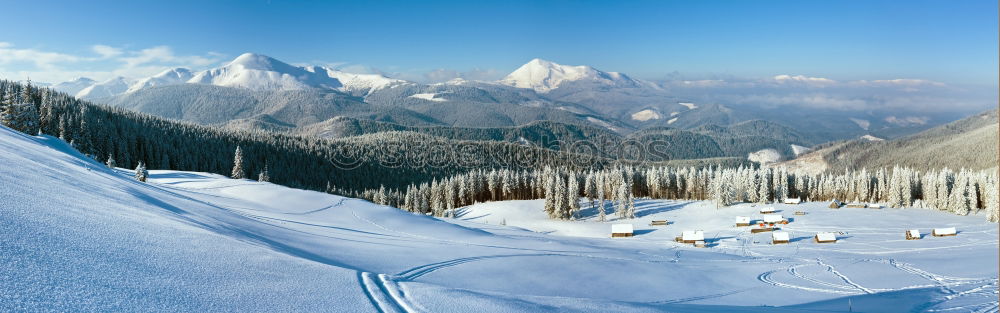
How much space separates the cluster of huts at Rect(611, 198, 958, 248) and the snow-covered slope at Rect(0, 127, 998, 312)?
50.2ft

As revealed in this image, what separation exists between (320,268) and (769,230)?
7323cm

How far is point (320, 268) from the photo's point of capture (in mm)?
10547

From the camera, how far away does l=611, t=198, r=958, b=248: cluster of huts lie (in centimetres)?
5911

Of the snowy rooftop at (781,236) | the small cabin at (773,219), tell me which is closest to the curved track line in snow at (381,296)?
the snowy rooftop at (781,236)

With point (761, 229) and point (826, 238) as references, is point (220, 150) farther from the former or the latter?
point (826, 238)

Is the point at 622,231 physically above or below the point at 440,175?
below

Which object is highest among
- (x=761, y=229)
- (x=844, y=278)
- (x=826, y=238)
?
(x=844, y=278)

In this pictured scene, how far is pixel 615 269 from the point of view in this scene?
859 inches

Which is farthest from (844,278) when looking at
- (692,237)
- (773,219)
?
(773,219)

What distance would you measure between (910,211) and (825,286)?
75498 millimetres

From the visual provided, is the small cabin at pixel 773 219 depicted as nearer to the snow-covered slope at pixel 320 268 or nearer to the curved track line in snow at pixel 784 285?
the snow-covered slope at pixel 320 268

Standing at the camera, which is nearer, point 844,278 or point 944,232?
point 844,278

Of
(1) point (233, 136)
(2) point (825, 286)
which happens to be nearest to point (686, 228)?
(2) point (825, 286)

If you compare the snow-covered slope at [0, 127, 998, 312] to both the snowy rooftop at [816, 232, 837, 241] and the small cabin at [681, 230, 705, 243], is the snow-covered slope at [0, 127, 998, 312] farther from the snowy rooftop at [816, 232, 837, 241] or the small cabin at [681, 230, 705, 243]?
the small cabin at [681, 230, 705, 243]
